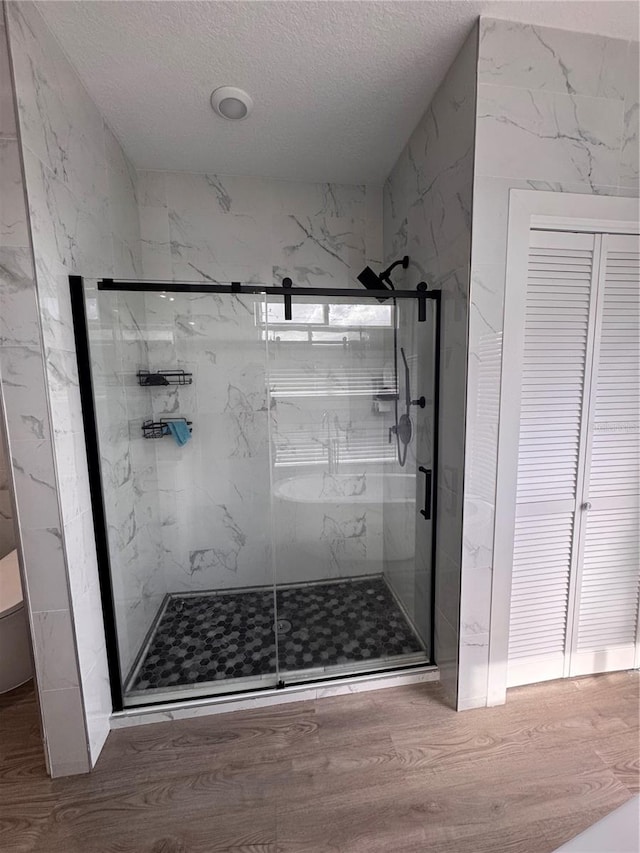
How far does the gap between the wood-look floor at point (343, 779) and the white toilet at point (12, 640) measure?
0.09 meters

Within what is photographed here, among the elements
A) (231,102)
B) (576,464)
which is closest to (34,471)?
(231,102)

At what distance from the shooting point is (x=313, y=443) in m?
2.32

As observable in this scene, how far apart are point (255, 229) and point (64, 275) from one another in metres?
1.33

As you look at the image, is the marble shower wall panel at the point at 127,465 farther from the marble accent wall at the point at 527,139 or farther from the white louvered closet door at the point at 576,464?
the white louvered closet door at the point at 576,464

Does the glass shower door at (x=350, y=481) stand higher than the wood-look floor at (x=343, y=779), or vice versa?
the glass shower door at (x=350, y=481)

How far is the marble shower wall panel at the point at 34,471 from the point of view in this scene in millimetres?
1189

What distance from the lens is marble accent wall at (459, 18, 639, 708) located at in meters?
1.40

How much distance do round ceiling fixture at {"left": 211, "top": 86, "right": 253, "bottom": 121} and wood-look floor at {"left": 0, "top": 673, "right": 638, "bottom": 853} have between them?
2.77 metres

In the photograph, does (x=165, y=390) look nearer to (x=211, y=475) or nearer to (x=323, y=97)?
(x=211, y=475)

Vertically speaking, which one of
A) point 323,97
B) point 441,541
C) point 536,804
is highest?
point 323,97

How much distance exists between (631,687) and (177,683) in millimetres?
2203

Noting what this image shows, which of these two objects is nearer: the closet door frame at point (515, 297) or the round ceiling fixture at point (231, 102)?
the closet door frame at point (515, 297)

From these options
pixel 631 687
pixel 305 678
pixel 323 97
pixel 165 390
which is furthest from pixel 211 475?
pixel 631 687

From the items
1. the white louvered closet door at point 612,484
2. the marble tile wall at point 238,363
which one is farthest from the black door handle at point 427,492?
the white louvered closet door at point 612,484
